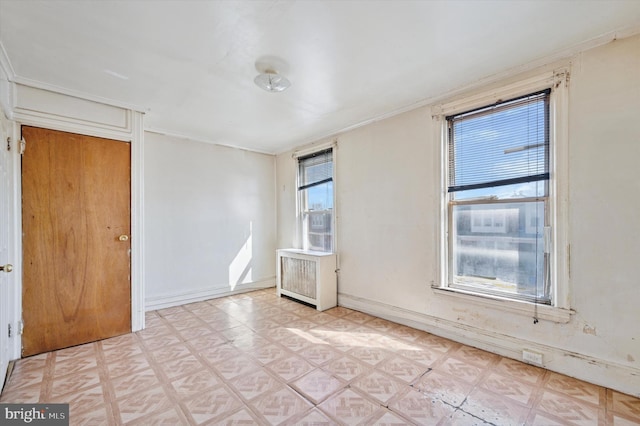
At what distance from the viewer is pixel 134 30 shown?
1.88 meters

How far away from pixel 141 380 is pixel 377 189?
3.00 meters

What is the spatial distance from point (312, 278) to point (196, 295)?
1835 millimetres

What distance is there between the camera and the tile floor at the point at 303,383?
Result: 5.85ft

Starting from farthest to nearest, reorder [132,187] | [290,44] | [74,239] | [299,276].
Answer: [299,276], [132,187], [74,239], [290,44]

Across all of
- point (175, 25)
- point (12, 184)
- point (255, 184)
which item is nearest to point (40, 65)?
point (12, 184)

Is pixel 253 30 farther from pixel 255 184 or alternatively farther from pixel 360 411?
pixel 255 184

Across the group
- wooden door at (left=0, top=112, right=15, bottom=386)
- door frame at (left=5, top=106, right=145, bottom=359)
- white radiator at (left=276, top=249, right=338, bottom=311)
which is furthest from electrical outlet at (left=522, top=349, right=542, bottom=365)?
wooden door at (left=0, top=112, right=15, bottom=386)

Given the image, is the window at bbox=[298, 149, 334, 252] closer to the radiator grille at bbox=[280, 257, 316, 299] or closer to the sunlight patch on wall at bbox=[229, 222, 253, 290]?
the radiator grille at bbox=[280, 257, 316, 299]

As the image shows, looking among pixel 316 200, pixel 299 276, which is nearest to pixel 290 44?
pixel 316 200

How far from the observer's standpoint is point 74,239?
2801 mm

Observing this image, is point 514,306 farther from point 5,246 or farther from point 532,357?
point 5,246

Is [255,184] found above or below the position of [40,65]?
below

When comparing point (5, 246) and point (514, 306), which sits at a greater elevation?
point (5, 246)

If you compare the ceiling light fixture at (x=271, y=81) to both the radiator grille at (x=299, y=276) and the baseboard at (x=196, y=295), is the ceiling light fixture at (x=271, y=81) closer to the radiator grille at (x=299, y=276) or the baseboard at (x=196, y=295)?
the radiator grille at (x=299, y=276)
